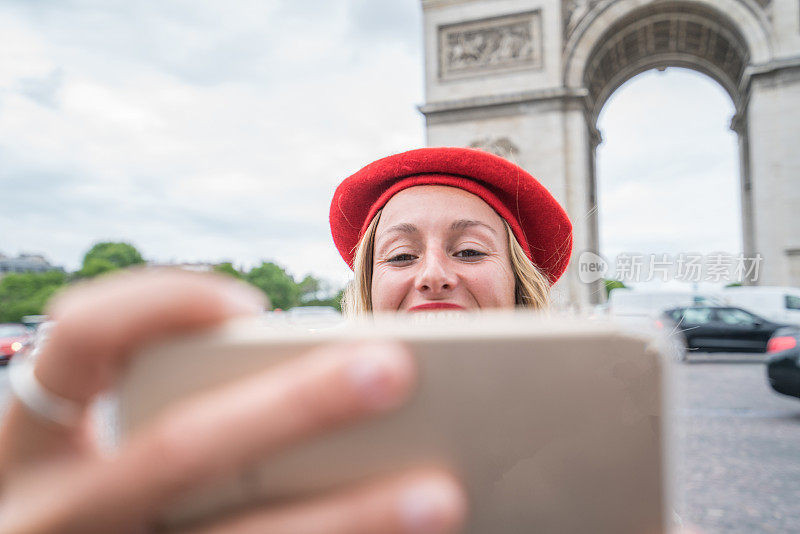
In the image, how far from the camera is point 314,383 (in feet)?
1.72

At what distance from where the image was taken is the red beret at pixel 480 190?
1.65 meters

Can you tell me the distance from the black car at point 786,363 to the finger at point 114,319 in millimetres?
8269

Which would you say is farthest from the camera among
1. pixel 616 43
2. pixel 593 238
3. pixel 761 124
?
pixel 616 43

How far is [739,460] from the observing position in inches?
219

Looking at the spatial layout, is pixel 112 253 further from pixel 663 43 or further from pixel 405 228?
pixel 405 228

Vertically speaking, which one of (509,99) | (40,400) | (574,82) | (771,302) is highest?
(574,82)

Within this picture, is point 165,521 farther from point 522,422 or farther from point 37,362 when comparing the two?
point 522,422

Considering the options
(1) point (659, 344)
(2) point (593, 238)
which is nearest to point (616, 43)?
(2) point (593, 238)

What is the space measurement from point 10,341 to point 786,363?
17316 mm

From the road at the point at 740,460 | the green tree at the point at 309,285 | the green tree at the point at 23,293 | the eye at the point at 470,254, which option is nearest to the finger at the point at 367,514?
the eye at the point at 470,254

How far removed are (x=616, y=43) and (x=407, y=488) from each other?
21910mm

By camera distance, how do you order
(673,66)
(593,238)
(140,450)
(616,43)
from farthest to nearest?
(673,66) < (616,43) < (593,238) < (140,450)

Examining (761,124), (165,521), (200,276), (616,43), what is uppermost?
(616,43)

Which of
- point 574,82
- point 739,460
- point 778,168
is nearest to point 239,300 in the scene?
point 739,460
